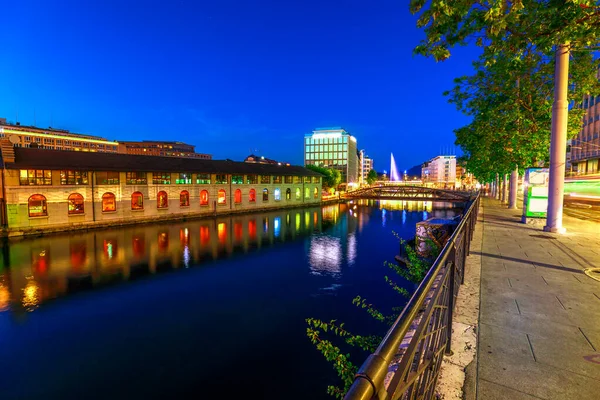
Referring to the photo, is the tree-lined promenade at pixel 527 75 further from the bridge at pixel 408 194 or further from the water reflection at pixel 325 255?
the bridge at pixel 408 194

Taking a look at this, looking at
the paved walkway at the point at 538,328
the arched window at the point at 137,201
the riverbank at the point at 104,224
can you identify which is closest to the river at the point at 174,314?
the riverbank at the point at 104,224

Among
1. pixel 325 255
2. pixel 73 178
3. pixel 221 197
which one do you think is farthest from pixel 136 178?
pixel 325 255

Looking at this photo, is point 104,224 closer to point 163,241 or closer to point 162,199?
point 162,199

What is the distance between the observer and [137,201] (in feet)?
130

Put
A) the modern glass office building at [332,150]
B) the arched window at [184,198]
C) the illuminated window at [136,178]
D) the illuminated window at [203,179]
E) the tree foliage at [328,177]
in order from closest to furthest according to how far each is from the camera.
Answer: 1. the illuminated window at [136,178]
2. the arched window at [184,198]
3. the illuminated window at [203,179]
4. the tree foliage at [328,177]
5. the modern glass office building at [332,150]

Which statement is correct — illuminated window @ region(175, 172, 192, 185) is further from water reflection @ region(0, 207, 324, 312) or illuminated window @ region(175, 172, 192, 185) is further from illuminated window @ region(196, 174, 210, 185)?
water reflection @ region(0, 207, 324, 312)

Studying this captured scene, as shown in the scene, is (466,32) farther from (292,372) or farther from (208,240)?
(208,240)

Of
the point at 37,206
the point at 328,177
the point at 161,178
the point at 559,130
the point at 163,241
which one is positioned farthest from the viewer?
the point at 328,177

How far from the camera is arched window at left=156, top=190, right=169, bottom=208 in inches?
1654

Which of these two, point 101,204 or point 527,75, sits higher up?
point 527,75

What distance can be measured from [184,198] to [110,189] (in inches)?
407

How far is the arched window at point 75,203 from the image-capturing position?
111ft

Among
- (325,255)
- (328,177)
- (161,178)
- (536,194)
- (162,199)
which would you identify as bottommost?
(325,255)

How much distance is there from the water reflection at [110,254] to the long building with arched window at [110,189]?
10.1ft
